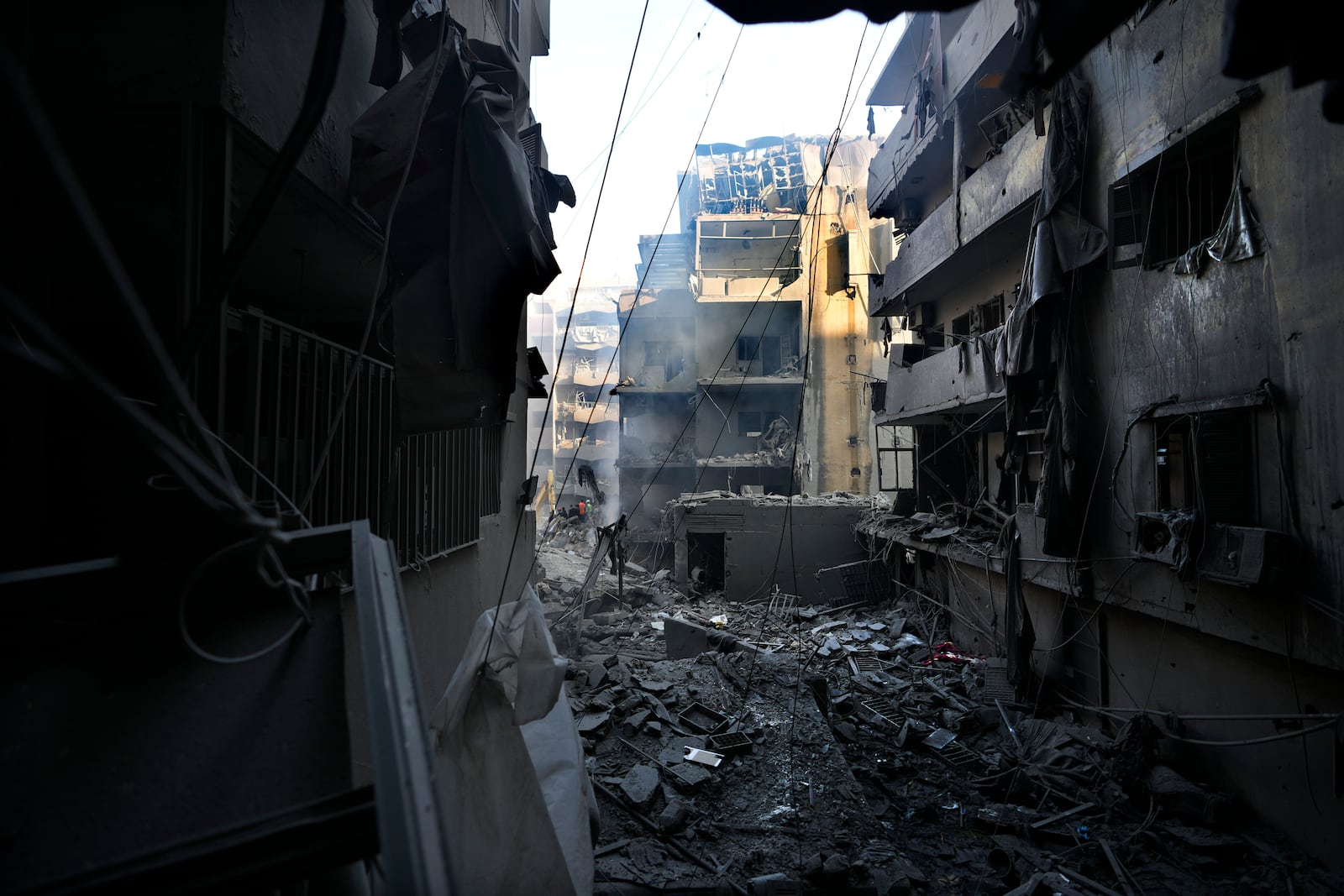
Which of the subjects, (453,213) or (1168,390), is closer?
(453,213)

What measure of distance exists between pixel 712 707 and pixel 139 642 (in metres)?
6.07

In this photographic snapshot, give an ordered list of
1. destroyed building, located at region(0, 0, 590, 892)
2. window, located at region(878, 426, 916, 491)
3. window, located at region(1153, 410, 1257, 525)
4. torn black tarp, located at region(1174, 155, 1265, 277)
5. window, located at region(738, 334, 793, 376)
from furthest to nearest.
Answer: window, located at region(738, 334, 793, 376), window, located at region(878, 426, 916, 491), window, located at region(1153, 410, 1257, 525), torn black tarp, located at region(1174, 155, 1265, 277), destroyed building, located at region(0, 0, 590, 892)

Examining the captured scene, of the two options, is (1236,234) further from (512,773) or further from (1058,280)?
(512,773)

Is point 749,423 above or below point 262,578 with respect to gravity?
above

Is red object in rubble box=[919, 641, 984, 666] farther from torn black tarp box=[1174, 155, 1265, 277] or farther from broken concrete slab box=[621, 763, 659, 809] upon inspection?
broken concrete slab box=[621, 763, 659, 809]

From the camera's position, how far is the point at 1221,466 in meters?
6.56

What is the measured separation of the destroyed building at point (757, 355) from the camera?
2880 cm

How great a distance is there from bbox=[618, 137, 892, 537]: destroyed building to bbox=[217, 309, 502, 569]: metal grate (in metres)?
22.2

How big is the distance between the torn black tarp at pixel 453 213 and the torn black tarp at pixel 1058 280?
7497 millimetres

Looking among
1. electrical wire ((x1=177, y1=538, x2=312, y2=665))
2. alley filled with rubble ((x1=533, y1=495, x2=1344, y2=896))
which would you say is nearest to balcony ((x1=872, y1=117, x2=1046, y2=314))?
alley filled with rubble ((x1=533, y1=495, x2=1344, y2=896))

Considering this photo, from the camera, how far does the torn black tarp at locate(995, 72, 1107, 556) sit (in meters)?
8.48

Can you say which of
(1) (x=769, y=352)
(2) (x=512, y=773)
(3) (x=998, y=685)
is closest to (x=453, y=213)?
(2) (x=512, y=773)

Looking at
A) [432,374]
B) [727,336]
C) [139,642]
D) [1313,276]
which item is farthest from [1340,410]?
[727,336]

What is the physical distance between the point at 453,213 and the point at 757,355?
2601 centimetres
